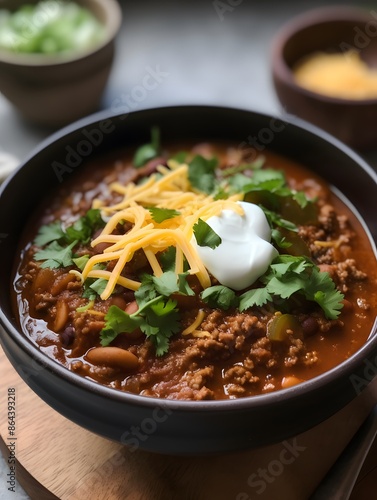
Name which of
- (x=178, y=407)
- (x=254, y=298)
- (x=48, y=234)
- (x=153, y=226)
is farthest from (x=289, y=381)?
(x=48, y=234)

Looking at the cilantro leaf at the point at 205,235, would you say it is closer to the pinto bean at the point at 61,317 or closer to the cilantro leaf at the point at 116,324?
the cilantro leaf at the point at 116,324

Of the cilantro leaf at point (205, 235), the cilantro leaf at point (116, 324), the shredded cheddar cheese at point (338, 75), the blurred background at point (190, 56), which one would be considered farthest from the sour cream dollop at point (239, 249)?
the blurred background at point (190, 56)

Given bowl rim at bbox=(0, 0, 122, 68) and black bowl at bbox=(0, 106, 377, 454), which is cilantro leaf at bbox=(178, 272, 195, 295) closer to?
black bowl at bbox=(0, 106, 377, 454)

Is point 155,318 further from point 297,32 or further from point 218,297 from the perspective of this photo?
point 297,32

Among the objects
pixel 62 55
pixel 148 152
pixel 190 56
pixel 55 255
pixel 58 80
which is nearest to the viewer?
pixel 55 255

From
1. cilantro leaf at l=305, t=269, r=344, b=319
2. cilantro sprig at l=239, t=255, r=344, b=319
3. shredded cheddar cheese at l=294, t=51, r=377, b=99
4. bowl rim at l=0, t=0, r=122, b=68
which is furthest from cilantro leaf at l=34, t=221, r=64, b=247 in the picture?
shredded cheddar cheese at l=294, t=51, r=377, b=99
